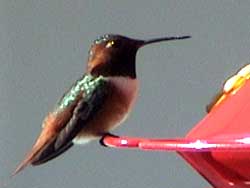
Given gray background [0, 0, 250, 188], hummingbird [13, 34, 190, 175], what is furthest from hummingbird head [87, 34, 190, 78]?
gray background [0, 0, 250, 188]

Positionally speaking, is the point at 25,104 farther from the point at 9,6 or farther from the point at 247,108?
the point at 247,108

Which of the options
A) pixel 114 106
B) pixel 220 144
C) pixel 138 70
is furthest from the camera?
pixel 138 70

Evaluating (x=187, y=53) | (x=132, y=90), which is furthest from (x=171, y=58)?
(x=132, y=90)

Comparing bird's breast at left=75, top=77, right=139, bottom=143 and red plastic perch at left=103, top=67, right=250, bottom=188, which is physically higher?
red plastic perch at left=103, top=67, right=250, bottom=188

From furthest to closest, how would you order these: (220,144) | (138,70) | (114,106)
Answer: (138,70)
(114,106)
(220,144)

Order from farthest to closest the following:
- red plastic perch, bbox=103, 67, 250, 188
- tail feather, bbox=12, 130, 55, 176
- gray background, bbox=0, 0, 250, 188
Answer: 1. gray background, bbox=0, 0, 250, 188
2. tail feather, bbox=12, 130, 55, 176
3. red plastic perch, bbox=103, 67, 250, 188

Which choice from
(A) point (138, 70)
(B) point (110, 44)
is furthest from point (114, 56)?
(A) point (138, 70)

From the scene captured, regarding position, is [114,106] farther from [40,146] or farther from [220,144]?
[220,144]

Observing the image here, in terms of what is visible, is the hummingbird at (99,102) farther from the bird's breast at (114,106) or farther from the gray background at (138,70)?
the gray background at (138,70)

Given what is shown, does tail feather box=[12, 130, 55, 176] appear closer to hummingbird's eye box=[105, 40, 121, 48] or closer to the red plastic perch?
hummingbird's eye box=[105, 40, 121, 48]
